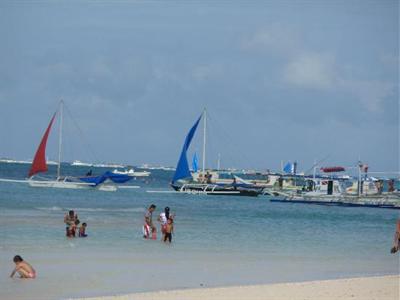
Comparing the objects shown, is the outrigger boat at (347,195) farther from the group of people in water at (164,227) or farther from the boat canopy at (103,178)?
the group of people in water at (164,227)

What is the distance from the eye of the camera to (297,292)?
1548 centimetres

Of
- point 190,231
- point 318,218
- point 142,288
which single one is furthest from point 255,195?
point 142,288

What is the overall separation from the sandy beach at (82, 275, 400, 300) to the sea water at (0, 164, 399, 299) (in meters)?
1.16

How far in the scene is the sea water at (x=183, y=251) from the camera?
17.6 m

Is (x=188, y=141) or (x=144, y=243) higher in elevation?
(x=188, y=141)

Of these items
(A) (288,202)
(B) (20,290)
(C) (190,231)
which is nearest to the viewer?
(B) (20,290)

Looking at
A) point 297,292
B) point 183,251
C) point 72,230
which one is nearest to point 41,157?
point 72,230

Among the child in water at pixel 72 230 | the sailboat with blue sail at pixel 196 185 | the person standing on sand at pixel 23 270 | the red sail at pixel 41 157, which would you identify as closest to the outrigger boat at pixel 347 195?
the sailboat with blue sail at pixel 196 185

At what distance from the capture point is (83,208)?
45.3 metres

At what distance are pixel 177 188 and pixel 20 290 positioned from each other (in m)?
56.2

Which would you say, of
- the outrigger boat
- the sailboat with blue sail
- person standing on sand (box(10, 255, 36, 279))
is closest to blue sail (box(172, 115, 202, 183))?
the sailboat with blue sail

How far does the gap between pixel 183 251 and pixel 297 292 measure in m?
8.85

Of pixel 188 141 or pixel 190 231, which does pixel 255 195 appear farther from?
pixel 190 231

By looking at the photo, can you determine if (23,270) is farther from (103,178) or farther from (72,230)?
(103,178)
